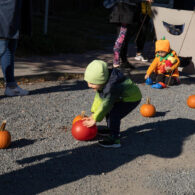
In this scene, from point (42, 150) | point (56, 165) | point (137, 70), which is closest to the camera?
point (56, 165)

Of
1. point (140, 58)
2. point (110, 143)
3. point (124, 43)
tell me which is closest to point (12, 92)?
point (110, 143)

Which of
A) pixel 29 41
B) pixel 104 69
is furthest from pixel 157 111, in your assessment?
pixel 29 41

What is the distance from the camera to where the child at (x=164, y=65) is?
732 centimetres

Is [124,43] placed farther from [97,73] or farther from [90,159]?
[90,159]

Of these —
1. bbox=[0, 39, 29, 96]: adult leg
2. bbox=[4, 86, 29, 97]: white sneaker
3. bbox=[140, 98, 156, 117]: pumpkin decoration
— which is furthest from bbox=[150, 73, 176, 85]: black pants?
bbox=[4, 86, 29, 97]: white sneaker

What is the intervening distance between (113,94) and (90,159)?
75cm

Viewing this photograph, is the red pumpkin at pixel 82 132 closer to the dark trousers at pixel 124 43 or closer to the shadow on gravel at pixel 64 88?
the shadow on gravel at pixel 64 88

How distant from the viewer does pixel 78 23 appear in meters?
15.2

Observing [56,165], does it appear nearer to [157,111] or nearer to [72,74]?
[157,111]

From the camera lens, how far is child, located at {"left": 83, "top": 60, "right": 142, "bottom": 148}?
391cm

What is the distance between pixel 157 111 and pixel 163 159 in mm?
1742

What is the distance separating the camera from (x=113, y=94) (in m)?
4.02

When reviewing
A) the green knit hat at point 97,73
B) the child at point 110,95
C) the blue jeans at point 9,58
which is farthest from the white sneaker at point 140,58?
the green knit hat at point 97,73

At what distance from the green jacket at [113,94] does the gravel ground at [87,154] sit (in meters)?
0.54
